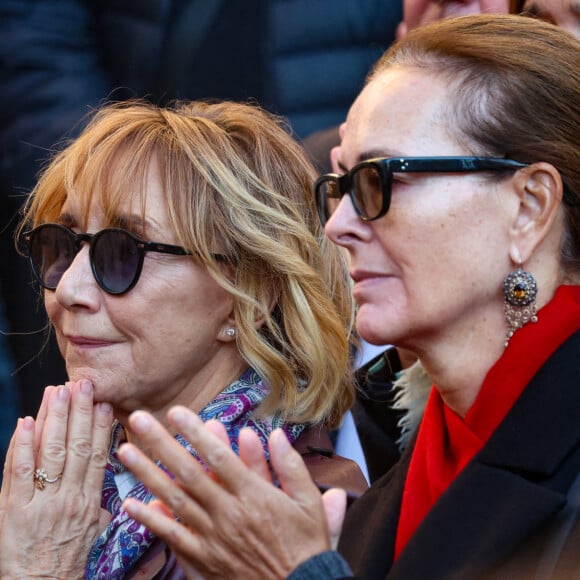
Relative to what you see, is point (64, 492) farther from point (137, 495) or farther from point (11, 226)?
point (11, 226)

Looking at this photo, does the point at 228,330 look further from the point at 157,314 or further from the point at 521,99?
the point at 521,99

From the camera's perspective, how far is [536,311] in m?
1.95

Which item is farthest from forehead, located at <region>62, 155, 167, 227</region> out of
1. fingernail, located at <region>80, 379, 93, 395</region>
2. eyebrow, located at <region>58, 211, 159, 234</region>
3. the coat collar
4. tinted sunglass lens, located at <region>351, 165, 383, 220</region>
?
the coat collar

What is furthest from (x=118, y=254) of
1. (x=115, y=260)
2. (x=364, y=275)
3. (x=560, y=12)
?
(x=560, y=12)

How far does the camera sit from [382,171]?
196cm

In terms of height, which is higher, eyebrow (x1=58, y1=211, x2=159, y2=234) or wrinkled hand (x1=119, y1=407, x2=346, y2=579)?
eyebrow (x1=58, y1=211, x2=159, y2=234)

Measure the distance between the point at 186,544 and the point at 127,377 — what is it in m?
0.81

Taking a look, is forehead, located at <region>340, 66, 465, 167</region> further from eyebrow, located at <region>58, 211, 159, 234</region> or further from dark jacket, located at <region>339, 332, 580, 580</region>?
eyebrow, located at <region>58, 211, 159, 234</region>

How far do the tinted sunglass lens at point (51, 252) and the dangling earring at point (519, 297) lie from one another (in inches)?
45.2

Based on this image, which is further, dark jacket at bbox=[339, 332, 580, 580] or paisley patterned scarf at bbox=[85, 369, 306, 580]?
paisley patterned scarf at bbox=[85, 369, 306, 580]

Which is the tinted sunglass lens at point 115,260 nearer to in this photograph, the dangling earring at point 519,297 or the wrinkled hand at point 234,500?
the wrinkled hand at point 234,500

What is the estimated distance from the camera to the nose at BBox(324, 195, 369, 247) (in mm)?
2061

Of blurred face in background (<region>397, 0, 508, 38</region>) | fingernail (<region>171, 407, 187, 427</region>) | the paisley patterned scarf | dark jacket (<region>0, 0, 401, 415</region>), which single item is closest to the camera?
fingernail (<region>171, 407, 187, 427</region>)

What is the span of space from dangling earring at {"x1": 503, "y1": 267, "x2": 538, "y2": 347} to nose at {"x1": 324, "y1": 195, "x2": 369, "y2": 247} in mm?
318
